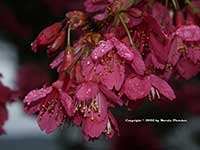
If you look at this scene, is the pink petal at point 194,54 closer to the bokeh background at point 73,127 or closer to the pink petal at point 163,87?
the pink petal at point 163,87

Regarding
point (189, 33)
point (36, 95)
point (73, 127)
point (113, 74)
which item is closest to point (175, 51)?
point (189, 33)

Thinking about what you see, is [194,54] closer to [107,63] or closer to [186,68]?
[186,68]

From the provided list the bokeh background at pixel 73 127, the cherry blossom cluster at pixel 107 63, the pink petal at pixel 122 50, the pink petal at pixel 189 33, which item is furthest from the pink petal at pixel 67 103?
the bokeh background at pixel 73 127

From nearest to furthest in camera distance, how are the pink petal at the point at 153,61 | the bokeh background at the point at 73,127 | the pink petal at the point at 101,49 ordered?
the pink petal at the point at 101,49
the pink petal at the point at 153,61
the bokeh background at the point at 73,127

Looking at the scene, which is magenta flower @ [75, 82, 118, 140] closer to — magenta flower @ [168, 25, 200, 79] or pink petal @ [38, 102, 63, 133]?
pink petal @ [38, 102, 63, 133]

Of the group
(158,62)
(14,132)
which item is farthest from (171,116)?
(14,132)
